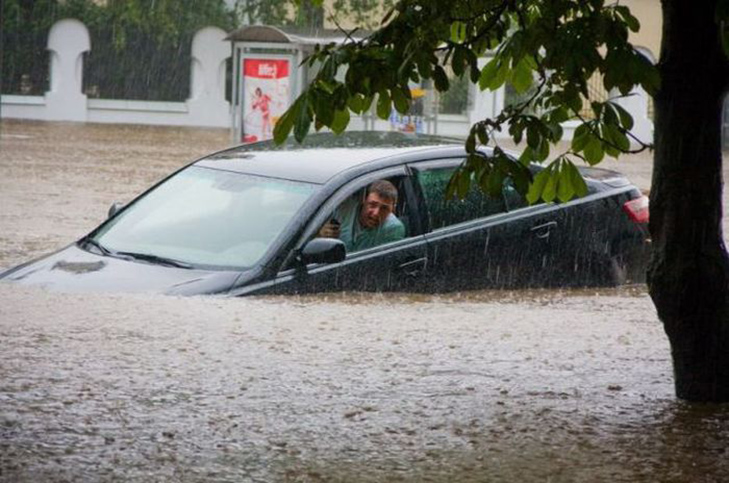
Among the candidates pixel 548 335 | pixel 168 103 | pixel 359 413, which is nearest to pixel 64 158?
pixel 168 103

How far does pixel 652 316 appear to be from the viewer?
9.52 metres

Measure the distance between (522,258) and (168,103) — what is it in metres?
33.0

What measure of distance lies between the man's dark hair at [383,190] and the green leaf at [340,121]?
13.0 feet

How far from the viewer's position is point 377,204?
9.46m

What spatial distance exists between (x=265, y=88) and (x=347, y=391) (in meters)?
21.0

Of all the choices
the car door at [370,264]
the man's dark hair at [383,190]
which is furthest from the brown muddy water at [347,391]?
the man's dark hair at [383,190]

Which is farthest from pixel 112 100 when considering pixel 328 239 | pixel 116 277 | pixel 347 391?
pixel 347 391

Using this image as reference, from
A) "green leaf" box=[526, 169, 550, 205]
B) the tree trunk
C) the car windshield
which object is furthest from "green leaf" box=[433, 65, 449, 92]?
the car windshield

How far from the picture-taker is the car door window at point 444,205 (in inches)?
386

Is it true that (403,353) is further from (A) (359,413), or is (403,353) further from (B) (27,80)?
(B) (27,80)

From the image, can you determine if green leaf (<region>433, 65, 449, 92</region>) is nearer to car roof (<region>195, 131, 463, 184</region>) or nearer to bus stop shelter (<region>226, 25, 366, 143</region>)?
car roof (<region>195, 131, 463, 184</region>)

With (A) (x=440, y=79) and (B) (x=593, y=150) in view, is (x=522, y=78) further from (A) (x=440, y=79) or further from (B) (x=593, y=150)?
(A) (x=440, y=79)

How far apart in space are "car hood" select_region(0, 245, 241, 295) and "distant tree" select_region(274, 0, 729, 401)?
301 cm

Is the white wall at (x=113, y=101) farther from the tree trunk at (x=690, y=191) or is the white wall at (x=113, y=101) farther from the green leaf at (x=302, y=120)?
the green leaf at (x=302, y=120)
